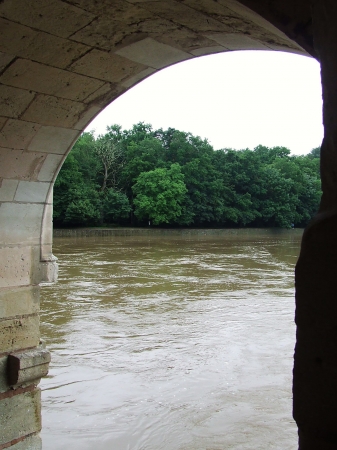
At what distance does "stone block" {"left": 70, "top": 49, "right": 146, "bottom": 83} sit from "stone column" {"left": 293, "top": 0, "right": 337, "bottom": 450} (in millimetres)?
2434

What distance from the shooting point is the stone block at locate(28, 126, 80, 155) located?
12.8 feet

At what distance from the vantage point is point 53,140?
4027 mm

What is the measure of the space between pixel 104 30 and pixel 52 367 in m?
5.52

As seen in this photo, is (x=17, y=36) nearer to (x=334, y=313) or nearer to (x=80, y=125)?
(x=80, y=125)

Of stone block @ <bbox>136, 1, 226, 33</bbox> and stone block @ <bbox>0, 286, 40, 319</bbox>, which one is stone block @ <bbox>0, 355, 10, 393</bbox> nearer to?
stone block @ <bbox>0, 286, 40, 319</bbox>

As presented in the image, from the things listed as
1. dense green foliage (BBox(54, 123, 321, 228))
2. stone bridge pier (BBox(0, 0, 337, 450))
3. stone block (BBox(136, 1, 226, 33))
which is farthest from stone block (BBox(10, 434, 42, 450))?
dense green foliage (BBox(54, 123, 321, 228))

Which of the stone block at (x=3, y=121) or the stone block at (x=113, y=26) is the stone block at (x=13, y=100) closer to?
the stone block at (x=3, y=121)

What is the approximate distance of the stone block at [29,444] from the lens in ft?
13.4

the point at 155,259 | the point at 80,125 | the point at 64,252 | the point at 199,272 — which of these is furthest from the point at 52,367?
the point at 64,252

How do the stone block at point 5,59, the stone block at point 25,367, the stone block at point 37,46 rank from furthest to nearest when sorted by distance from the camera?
the stone block at point 25,367 < the stone block at point 5,59 < the stone block at point 37,46

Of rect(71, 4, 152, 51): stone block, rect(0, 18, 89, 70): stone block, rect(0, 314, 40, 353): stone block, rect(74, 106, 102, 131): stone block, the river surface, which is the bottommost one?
the river surface

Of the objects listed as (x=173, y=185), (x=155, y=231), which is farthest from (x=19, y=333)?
(x=173, y=185)

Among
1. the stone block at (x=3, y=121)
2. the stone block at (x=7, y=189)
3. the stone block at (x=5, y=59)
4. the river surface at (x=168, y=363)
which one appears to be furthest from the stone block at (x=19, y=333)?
the stone block at (x=5, y=59)

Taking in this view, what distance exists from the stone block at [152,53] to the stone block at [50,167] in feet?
3.89
